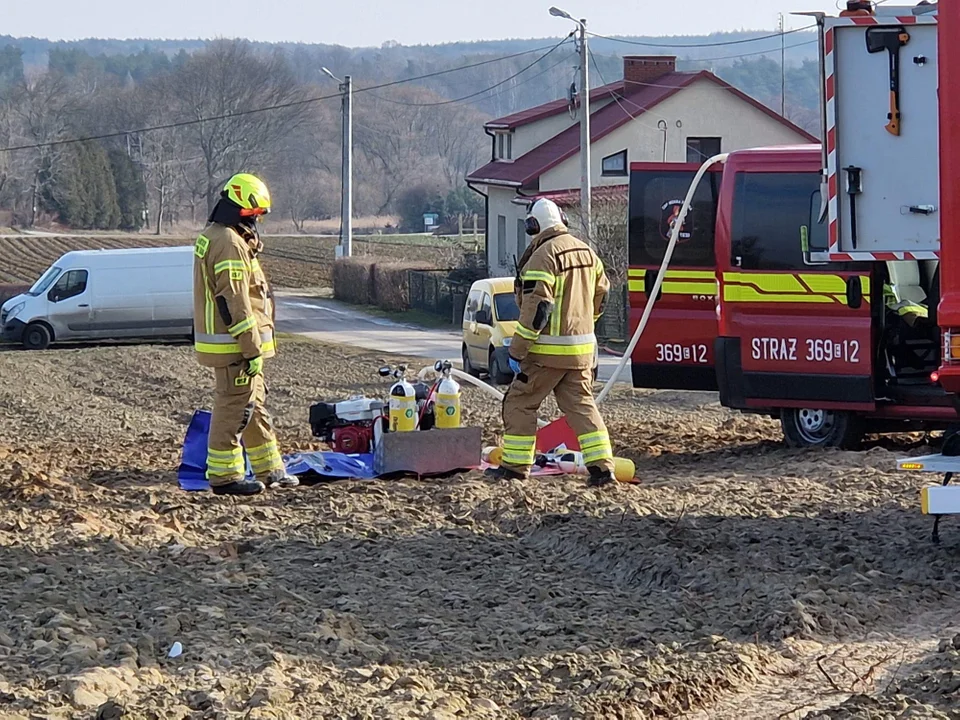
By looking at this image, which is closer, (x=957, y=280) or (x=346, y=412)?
(x=957, y=280)

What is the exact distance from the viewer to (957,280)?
668 centimetres

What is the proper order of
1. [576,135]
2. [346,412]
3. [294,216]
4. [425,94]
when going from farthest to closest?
[425,94]
[294,216]
[576,135]
[346,412]

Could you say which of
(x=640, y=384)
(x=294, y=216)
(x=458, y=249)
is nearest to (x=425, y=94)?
(x=294, y=216)

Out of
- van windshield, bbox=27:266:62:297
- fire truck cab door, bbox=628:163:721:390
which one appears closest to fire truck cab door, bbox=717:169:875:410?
fire truck cab door, bbox=628:163:721:390

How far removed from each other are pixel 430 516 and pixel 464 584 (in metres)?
1.43

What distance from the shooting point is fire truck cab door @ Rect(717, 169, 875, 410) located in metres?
10.2

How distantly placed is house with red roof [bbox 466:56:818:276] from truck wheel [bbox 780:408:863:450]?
30.5 m

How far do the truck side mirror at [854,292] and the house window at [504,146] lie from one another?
37534 millimetres

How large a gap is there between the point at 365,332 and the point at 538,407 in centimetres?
2464

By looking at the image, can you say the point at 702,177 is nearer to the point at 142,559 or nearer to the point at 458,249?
the point at 142,559

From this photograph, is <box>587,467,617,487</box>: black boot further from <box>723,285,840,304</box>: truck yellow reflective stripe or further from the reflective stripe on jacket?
the reflective stripe on jacket

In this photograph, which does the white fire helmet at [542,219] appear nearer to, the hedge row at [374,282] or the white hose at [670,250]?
the white hose at [670,250]

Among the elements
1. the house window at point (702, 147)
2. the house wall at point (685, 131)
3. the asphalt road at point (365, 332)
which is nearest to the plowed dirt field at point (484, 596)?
the asphalt road at point (365, 332)

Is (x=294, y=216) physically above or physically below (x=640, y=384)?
above
